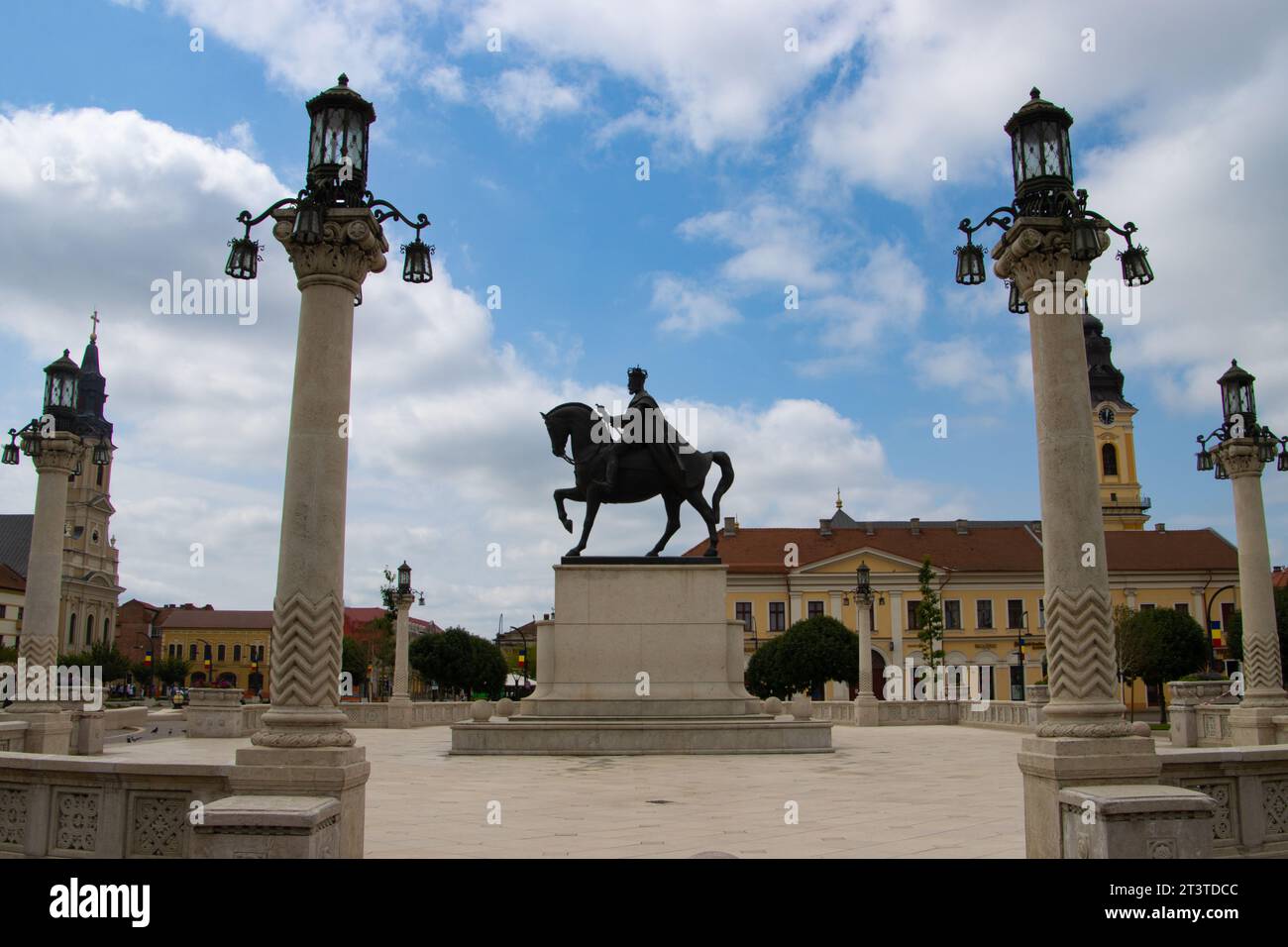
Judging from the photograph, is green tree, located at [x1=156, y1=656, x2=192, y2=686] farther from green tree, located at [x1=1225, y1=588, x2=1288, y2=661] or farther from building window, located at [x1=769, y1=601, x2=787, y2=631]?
green tree, located at [x1=1225, y1=588, x2=1288, y2=661]

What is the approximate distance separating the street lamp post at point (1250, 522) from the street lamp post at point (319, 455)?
19.1m

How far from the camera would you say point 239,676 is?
124m

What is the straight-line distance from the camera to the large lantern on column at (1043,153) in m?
10.1

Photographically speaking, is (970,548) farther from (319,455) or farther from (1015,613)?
(319,455)

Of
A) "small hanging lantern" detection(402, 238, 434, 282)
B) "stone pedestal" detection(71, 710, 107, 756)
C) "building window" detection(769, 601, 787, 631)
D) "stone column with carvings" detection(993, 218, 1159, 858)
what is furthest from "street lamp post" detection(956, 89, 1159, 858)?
"building window" detection(769, 601, 787, 631)

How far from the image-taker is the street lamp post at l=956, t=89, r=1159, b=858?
344 inches

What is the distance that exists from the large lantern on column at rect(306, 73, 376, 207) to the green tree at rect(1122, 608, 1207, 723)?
54.1m

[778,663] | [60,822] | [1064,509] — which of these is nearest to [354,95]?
[60,822]

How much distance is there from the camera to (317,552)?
365 inches

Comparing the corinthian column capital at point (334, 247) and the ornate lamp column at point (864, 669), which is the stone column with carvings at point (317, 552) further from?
the ornate lamp column at point (864, 669)

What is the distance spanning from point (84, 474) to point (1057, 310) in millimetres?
125993

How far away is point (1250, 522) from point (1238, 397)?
277 cm

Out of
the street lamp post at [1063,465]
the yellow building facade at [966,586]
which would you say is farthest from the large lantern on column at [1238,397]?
the yellow building facade at [966,586]
